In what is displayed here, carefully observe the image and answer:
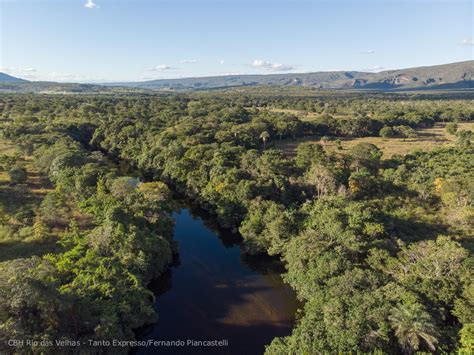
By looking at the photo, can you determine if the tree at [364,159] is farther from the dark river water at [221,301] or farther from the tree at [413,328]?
the tree at [413,328]

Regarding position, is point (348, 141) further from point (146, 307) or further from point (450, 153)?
point (146, 307)

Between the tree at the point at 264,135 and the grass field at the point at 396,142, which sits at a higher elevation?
the tree at the point at 264,135

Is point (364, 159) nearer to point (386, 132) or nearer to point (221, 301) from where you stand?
point (221, 301)

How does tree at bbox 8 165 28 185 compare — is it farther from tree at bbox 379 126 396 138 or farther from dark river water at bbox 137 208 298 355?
tree at bbox 379 126 396 138

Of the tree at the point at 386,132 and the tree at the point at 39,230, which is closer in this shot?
the tree at the point at 39,230

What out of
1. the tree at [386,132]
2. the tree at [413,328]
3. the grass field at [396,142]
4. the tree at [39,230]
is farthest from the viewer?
the tree at [386,132]

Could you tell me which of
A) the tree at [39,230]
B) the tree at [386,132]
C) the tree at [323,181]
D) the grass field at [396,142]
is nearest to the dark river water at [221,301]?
the tree at [39,230]

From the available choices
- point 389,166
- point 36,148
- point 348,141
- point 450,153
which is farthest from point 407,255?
point 36,148
